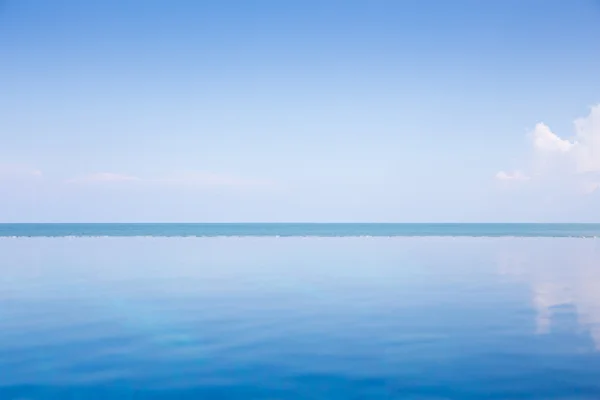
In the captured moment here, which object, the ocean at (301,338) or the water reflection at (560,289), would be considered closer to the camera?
the ocean at (301,338)

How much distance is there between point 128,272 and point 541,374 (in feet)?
83.5

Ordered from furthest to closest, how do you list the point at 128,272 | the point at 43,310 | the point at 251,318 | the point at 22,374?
1. the point at 128,272
2. the point at 43,310
3. the point at 251,318
4. the point at 22,374

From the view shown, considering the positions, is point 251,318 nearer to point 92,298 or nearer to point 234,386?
point 234,386

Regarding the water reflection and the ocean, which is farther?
the water reflection

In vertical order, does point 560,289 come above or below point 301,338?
above

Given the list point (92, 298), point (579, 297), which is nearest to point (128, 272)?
point (92, 298)

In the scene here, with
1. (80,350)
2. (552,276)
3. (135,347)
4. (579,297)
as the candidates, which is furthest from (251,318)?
(552,276)

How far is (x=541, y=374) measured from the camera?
1038cm

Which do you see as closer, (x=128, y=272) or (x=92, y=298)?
(x=92, y=298)

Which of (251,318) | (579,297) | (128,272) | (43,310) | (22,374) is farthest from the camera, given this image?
(128,272)

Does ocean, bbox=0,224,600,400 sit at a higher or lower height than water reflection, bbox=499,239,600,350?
lower

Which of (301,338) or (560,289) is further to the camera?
(560,289)

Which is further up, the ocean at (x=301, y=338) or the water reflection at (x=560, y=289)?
the water reflection at (x=560, y=289)

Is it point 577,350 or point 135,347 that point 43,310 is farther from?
point 577,350
